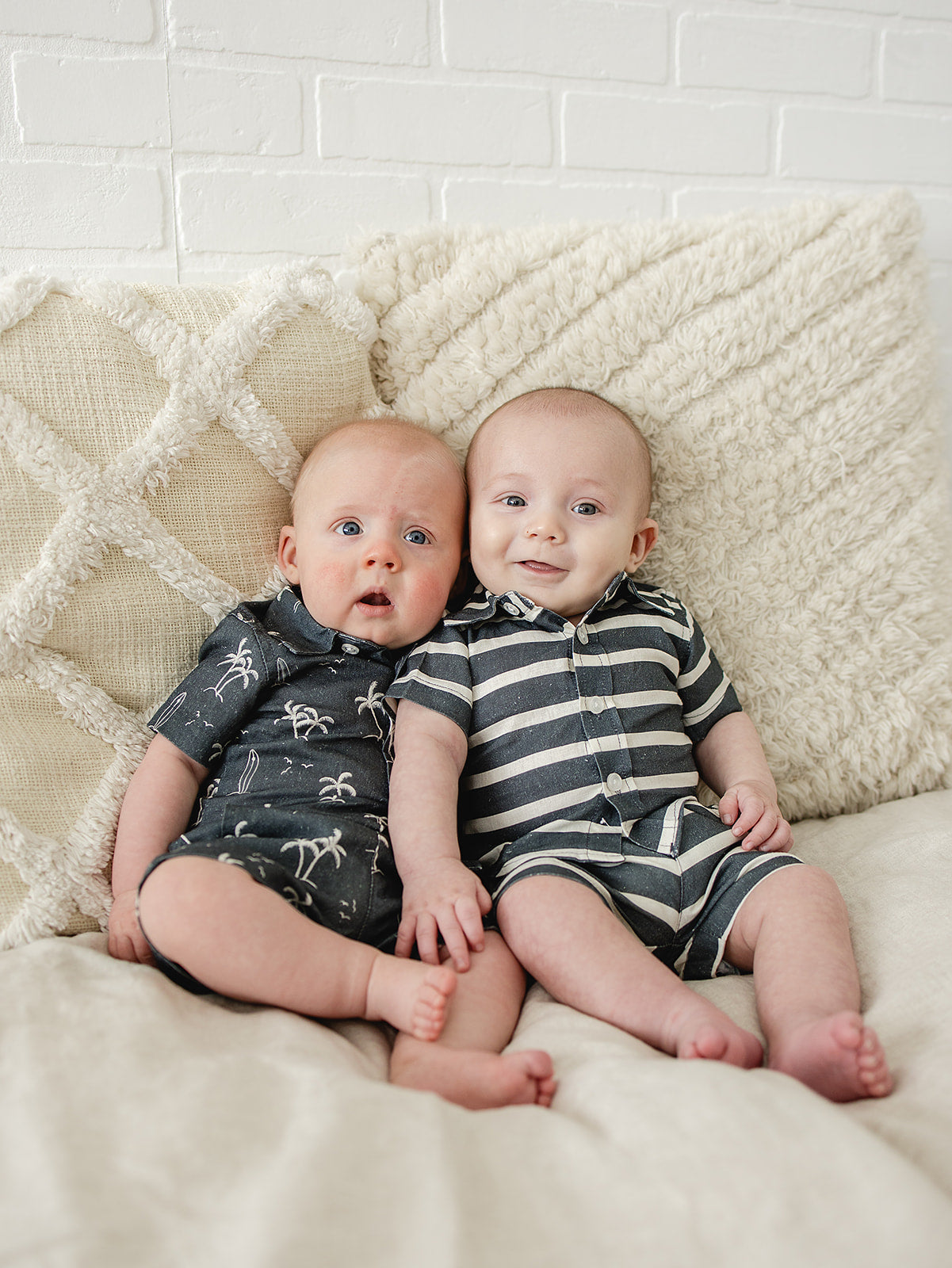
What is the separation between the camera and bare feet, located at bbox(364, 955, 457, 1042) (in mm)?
774

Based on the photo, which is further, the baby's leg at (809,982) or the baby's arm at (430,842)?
the baby's arm at (430,842)

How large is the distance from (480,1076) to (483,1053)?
0.10ft

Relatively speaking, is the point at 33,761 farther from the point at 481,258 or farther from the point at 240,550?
the point at 481,258

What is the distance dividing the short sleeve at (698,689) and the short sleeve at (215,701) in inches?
20.2

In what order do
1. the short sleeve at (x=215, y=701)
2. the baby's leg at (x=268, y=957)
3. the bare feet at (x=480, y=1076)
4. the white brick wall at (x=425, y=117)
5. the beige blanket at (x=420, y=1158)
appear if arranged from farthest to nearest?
the white brick wall at (x=425, y=117) < the short sleeve at (x=215, y=701) < the baby's leg at (x=268, y=957) < the bare feet at (x=480, y=1076) < the beige blanket at (x=420, y=1158)

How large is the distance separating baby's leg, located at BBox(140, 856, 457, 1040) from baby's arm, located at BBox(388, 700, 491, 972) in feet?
0.21

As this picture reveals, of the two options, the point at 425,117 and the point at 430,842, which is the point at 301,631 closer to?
the point at 430,842

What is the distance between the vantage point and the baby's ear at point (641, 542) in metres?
1.17

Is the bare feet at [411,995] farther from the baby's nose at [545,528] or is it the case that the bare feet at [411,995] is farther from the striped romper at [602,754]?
the baby's nose at [545,528]

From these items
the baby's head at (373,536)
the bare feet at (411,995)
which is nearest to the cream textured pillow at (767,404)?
the baby's head at (373,536)

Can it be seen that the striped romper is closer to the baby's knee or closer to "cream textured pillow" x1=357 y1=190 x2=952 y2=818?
"cream textured pillow" x1=357 y1=190 x2=952 y2=818

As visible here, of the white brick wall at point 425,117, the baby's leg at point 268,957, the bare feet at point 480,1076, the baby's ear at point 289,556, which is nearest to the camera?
the bare feet at point 480,1076

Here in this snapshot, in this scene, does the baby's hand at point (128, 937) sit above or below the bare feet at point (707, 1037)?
below

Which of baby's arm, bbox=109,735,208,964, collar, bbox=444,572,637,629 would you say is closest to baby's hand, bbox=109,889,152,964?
baby's arm, bbox=109,735,208,964
